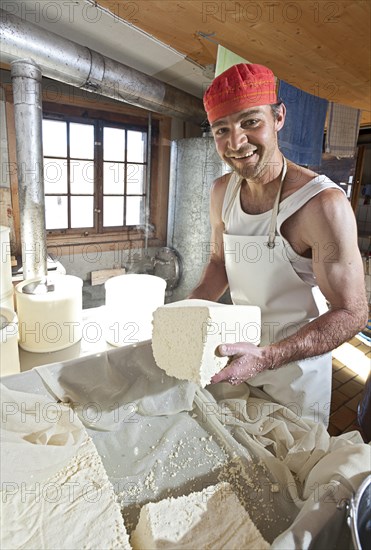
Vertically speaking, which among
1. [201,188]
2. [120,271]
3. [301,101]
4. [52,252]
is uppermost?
[301,101]

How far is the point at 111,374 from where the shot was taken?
1.12 metres

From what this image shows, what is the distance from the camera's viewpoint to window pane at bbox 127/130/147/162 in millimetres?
3513

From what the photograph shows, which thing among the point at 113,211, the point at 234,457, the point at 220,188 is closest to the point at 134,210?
the point at 113,211

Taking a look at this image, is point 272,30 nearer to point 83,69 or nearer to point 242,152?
point 83,69

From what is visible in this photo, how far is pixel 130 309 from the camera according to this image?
1.42 m

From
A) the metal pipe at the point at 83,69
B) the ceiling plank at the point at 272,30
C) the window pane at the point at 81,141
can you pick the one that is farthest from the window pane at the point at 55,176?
the ceiling plank at the point at 272,30

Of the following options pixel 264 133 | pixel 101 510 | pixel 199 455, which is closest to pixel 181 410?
pixel 199 455

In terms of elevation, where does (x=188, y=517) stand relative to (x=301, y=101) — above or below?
below

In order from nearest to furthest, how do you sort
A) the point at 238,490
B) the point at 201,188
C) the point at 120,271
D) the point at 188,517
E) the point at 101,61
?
the point at 188,517
the point at 238,490
the point at 101,61
the point at 201,188
the point at 120,271

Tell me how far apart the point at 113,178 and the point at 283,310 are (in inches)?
109

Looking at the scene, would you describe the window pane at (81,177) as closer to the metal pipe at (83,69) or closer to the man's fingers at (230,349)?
the metal pipe at (83,69)

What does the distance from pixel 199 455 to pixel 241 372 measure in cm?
26

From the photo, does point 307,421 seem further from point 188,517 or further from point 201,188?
point 201,188

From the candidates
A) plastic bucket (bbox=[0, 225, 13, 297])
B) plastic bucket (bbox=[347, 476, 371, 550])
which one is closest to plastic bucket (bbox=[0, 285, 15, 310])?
plastic bucket (bbox=[0, 225, 13, 297])
